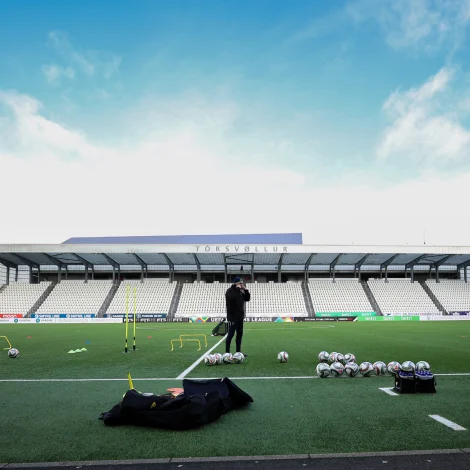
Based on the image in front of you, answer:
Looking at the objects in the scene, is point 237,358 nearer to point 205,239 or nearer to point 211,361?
point 211,361

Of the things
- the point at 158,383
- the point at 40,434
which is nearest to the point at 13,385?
the point at 158,383

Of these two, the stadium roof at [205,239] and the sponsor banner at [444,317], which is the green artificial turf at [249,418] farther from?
the stadium roof at [205,239]

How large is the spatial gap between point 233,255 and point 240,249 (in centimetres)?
402

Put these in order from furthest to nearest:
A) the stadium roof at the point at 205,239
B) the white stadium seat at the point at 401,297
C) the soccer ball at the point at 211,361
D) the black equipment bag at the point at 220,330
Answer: the stadium roof at the point at 205,239
the white stadium seat at the point at 401,297
the black equipment bag at the point at 220,330
the soccer ball at the point at 211,361

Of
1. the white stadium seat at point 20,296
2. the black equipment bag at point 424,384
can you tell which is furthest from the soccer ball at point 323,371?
the white stadium seat at point 20,296

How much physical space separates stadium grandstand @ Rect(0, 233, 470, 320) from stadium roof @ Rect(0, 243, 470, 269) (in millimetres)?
104

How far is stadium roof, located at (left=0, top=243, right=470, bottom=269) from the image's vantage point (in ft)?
145

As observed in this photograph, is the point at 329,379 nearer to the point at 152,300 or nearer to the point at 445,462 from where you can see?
the point at 445,462

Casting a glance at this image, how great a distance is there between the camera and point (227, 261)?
49781 mm

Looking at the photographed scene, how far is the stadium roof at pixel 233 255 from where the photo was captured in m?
44.3

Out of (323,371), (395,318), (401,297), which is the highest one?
(401,297)

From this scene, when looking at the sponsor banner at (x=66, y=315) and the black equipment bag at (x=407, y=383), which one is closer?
the black equipment bag at (x=407, y=383)

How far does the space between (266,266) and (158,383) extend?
44029 mm

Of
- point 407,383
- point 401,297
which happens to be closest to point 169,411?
point 407,383
